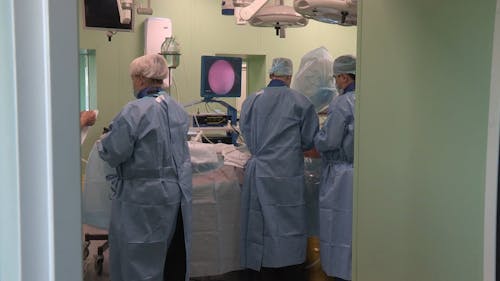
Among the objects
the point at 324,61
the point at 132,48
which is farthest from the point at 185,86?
the point at 324,61

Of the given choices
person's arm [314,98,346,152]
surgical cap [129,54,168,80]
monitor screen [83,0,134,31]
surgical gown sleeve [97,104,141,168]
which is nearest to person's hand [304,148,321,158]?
person's arm [314,98,346,152]

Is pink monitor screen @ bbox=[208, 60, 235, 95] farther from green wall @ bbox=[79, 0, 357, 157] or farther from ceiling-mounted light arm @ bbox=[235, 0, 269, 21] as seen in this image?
green wall @ bbox=[79, 0, 357, 157]

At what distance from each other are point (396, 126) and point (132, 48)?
407 cm

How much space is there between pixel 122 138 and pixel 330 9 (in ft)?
4.18

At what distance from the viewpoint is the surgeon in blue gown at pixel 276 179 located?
10.6ft

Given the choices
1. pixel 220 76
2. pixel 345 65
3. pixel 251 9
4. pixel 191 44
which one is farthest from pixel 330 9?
pixel 191 44

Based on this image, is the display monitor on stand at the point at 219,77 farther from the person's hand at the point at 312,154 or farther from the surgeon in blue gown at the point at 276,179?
the person's hand at the point at 312,154

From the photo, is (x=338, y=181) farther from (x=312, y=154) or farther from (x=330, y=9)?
(x=330, y=9)

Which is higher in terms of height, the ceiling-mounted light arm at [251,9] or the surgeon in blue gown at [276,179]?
the ceiling-mounted light arm at [251,9]

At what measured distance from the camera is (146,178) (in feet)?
9.17

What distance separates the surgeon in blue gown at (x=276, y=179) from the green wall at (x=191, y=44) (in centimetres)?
224

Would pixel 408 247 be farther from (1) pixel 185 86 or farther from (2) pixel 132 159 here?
(1) pixel 185 86

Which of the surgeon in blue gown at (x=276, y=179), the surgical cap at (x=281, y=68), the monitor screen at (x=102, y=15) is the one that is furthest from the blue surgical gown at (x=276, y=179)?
the monitor screen at (x=102, y=15)

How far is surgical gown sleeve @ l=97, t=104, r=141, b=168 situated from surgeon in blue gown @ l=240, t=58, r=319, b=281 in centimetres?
84
